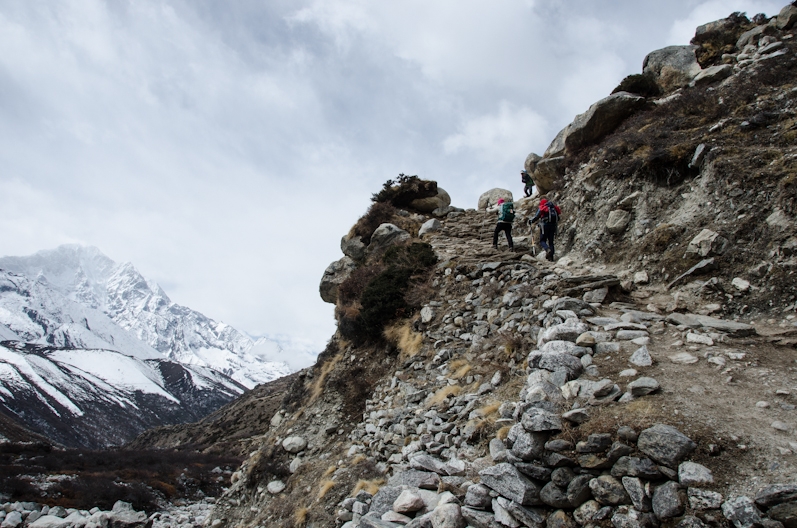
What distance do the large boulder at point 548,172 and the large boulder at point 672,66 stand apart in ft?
19.6

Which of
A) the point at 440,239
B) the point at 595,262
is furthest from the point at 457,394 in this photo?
the point at 440,239

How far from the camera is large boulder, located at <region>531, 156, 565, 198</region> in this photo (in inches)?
744

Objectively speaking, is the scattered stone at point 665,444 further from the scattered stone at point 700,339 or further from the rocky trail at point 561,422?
the scattered stone at point 700,339

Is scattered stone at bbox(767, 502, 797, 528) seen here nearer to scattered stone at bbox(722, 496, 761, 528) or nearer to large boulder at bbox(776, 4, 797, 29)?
scattered stone at bbox(722, 496, 761, 528)

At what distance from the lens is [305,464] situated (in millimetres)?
10586

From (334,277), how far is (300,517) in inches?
580

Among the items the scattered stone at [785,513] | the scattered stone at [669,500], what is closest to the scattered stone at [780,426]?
the scattered stone at [785,513]

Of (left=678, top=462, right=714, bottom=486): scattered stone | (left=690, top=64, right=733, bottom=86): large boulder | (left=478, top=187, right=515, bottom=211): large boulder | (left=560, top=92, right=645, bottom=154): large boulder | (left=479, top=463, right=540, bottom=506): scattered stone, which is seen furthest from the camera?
(left=478, top=187, right=515, bottom=211): large boulder

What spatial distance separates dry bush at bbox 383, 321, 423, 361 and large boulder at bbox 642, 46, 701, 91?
54.8 ft

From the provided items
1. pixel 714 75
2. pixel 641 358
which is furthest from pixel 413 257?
pixel 714 75

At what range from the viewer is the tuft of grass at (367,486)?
6.95 metres

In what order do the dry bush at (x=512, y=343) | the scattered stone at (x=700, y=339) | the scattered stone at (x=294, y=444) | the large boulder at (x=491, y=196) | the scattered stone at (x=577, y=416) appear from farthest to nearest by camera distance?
the large boulder at (x=491, y=196) → the scattered stone at (x=294, y=444) → the dry bush at (x=512, y=343) → the scattered stone at (x=700, y=339) → the scattered stone at (x=577, y=416)

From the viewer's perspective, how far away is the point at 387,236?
20.3 meters

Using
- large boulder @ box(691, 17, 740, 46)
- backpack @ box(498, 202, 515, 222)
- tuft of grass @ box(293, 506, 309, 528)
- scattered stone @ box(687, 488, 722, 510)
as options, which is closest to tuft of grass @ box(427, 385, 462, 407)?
tuft of grass @ box(293, 506, 309, 528)
